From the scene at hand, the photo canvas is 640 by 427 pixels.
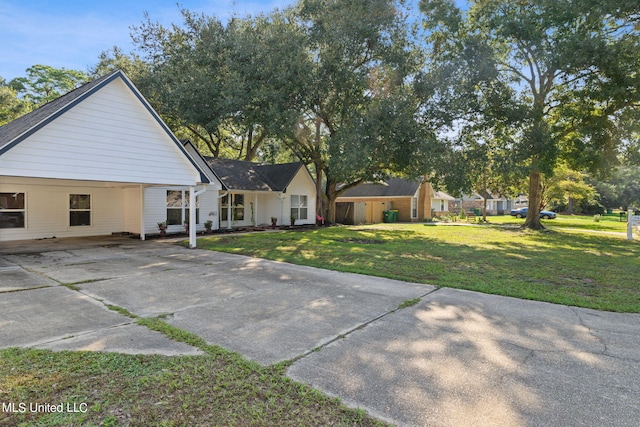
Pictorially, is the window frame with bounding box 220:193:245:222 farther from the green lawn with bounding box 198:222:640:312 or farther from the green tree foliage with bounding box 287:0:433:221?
the green tree foliage with bounding box 287:0:433:221

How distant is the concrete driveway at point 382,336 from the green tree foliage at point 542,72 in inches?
546

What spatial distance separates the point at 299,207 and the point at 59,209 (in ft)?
40.8

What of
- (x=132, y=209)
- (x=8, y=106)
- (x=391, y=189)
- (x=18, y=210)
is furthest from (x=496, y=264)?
(x=8, y=106)

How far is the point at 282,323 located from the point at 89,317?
8.88ft

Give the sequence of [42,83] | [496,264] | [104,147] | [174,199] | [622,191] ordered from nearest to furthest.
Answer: [496,264], [104,147], [174,199], [42,83], [622,191]

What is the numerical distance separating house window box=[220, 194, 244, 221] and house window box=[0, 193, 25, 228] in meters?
8.15

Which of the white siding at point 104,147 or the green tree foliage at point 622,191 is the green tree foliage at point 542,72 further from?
the green tree foliage at point 622,191

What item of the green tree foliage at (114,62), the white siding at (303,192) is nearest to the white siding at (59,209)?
the white siding at (303,192)

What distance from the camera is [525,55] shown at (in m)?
19.0

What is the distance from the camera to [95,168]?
31.6 feet

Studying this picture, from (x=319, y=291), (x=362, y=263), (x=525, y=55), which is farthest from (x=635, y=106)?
(x=319, y=291)

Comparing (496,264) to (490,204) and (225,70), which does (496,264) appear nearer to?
(225,70)

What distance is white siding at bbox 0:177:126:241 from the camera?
44.2 feet

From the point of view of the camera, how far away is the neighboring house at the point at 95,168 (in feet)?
28.9
